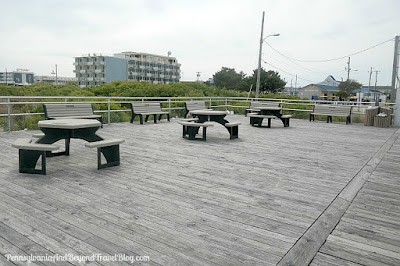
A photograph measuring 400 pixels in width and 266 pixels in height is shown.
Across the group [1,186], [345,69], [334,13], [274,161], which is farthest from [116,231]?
[345,69]

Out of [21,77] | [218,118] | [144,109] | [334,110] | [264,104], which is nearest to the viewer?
[218,118]

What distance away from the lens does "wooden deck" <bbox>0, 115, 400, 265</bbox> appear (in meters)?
2.44

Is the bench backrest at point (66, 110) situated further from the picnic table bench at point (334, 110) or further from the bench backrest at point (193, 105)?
the picnic table bench at point (334, 110)

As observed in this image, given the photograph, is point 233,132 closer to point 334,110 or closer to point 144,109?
point 144,109

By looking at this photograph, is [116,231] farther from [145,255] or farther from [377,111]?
[377,111]

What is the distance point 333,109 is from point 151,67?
8123 centimetres

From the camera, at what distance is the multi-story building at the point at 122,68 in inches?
3248

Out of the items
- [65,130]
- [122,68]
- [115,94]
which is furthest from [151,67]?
[65,130]

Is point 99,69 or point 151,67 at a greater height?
point 151,67

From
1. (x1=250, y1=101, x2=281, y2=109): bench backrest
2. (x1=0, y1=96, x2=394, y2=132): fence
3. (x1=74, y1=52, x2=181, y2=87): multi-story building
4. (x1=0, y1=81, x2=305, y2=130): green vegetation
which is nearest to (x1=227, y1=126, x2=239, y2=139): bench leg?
(x1=0, y1=96, x2=394, y2=132): fence

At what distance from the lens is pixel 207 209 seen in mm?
3299

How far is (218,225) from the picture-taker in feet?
9.57

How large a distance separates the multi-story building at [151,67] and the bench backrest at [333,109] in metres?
76.6

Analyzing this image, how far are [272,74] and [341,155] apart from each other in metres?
57.4
